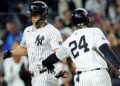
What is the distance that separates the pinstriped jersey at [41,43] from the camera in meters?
8.95

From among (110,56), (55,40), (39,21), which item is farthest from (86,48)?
(39,21)

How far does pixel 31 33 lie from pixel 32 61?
45 centimetres

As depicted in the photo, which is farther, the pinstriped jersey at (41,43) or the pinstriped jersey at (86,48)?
the pinstriped jersey at (41,43)

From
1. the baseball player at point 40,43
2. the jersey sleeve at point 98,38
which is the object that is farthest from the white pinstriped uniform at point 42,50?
the jersey sleeve at point 98,38

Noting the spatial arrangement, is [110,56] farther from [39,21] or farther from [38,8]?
[38,8]

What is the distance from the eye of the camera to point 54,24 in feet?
49.1

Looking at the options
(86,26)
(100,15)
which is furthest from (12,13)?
(86,26)

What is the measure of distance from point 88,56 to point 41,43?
1.17 meters

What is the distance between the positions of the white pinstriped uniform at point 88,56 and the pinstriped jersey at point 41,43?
769 mm

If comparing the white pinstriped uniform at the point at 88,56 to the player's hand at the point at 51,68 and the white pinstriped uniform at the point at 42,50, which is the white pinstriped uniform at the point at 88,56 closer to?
the player's hand at the point at 51,68

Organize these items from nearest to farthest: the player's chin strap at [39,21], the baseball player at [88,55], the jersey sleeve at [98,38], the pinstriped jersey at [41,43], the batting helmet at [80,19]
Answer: the jersey sleeve at [98,38], the baseball player at [88,55], the batting helmet at [80,19], the pinstriped jersey at [41,43], the player's chin strap at [39,21]

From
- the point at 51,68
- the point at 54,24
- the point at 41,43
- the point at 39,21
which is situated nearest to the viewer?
the point at 51,68

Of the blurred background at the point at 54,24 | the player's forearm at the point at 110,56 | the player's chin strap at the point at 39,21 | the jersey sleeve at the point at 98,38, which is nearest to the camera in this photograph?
the player's forearm at the point at 110,56

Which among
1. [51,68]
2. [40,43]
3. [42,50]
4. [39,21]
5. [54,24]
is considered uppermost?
[39,21]
